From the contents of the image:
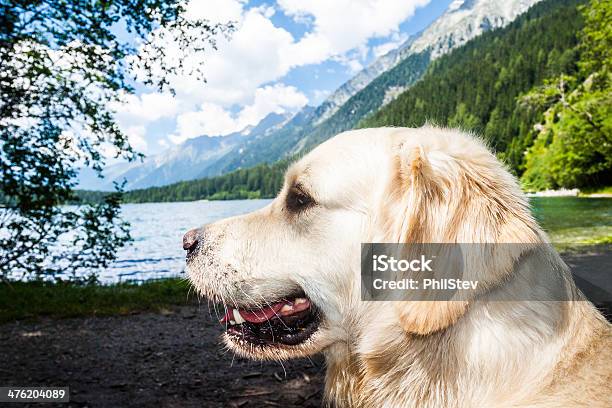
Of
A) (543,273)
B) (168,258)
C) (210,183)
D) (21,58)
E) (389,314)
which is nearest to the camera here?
(543,273)

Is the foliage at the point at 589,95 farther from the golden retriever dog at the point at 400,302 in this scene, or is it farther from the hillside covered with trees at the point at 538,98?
the golden retriever dog at the point at 400,302

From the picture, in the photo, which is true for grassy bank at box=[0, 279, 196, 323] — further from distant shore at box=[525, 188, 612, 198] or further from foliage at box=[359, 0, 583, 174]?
foliage at box=[359, 0, 583, 174]

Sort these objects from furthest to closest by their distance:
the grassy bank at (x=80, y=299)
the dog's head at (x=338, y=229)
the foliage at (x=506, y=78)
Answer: the foliage at (x=506, y=78), the grassy bank at (x=80, y=299), the dog's head at (x=338, y=229)

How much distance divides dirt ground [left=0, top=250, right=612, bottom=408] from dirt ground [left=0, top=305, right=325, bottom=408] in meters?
0.01

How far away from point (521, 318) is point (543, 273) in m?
0.27

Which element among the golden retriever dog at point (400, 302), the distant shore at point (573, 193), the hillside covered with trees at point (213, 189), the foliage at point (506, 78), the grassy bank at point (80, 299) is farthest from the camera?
the hillside covered with trees at point (213, 189)

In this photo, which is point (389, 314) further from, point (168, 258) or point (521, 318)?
point (168, 258)

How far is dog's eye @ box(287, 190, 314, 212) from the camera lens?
2.83 m

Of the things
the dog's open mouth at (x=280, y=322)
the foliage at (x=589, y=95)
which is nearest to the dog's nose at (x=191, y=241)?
the dog's open mouth at (x=280, y=322)

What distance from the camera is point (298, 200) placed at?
114 inches

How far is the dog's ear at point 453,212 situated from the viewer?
6.53 ft

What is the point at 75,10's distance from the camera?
28.0ft

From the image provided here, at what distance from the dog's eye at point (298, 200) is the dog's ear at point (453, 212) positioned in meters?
0.63

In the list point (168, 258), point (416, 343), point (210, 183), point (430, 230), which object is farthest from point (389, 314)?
point (210, 183)
